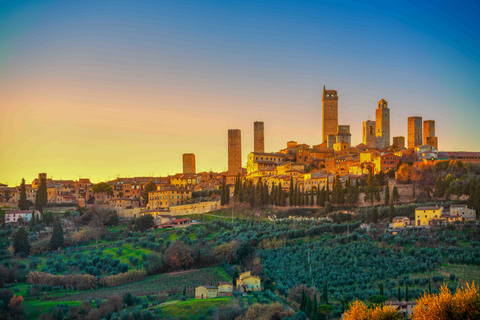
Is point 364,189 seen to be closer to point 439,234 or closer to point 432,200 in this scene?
point 432,200

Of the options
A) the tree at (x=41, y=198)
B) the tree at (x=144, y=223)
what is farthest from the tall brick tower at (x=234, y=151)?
the tree at (x=41, y=198)

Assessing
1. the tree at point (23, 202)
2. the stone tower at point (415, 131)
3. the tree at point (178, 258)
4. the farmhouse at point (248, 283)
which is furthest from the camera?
the stone tower at point (415, 131)

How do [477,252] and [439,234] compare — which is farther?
[439,234]

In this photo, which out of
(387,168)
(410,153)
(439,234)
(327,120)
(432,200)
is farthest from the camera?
(327,120)

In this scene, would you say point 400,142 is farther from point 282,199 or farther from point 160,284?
point 160,284

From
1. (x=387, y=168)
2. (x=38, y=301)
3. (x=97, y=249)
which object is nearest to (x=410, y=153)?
(x=387, y=168)

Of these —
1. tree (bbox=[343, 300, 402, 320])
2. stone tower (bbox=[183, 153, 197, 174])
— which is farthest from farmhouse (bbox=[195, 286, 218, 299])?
stone tower (bbox=[183, 153, 197, 174])

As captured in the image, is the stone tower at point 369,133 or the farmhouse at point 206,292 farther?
the stone tower at point 369,133

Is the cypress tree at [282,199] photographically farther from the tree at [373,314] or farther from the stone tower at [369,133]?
the tree at [373,314]
